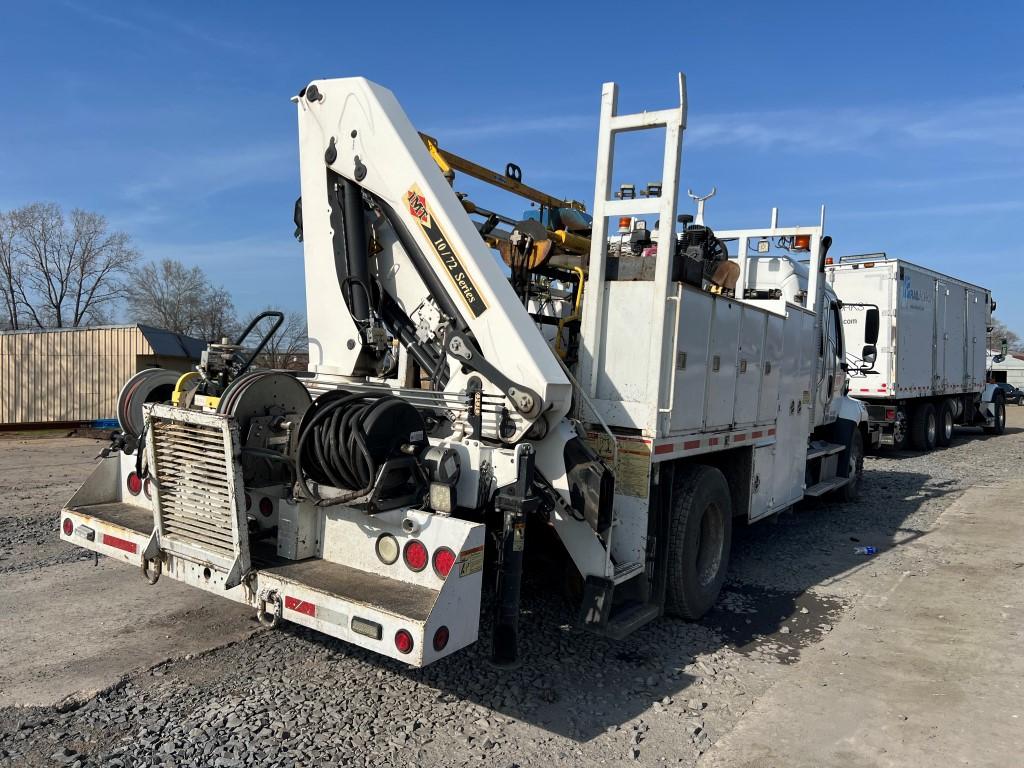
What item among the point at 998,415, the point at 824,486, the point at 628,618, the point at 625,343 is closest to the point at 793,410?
the point at 824,486

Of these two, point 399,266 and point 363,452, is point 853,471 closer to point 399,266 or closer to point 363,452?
point 399,266

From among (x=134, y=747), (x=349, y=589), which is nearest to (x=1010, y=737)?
(x=349, y=589)

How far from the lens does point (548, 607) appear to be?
509 cm

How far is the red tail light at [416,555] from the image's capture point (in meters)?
3.40

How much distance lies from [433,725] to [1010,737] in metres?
2.74

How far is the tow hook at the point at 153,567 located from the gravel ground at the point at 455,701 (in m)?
0.51

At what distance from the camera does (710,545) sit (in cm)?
532

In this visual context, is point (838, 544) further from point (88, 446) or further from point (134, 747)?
point (88, 446)

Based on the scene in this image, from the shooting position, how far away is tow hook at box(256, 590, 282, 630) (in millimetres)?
3465

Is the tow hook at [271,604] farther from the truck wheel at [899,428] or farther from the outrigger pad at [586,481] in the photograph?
the truck wheel at [899,428]

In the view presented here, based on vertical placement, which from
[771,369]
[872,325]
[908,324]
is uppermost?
[908,324]

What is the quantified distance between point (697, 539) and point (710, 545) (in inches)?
14.4

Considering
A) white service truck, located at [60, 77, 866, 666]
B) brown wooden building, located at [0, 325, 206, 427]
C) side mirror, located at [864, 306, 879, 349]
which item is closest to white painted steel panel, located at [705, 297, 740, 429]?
white service truck, located at [60, 77, 866, 666]

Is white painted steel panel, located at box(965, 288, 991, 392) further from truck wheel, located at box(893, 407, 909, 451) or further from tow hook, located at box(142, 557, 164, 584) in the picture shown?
tow hook, located at box(142, 557, 164, 584)
